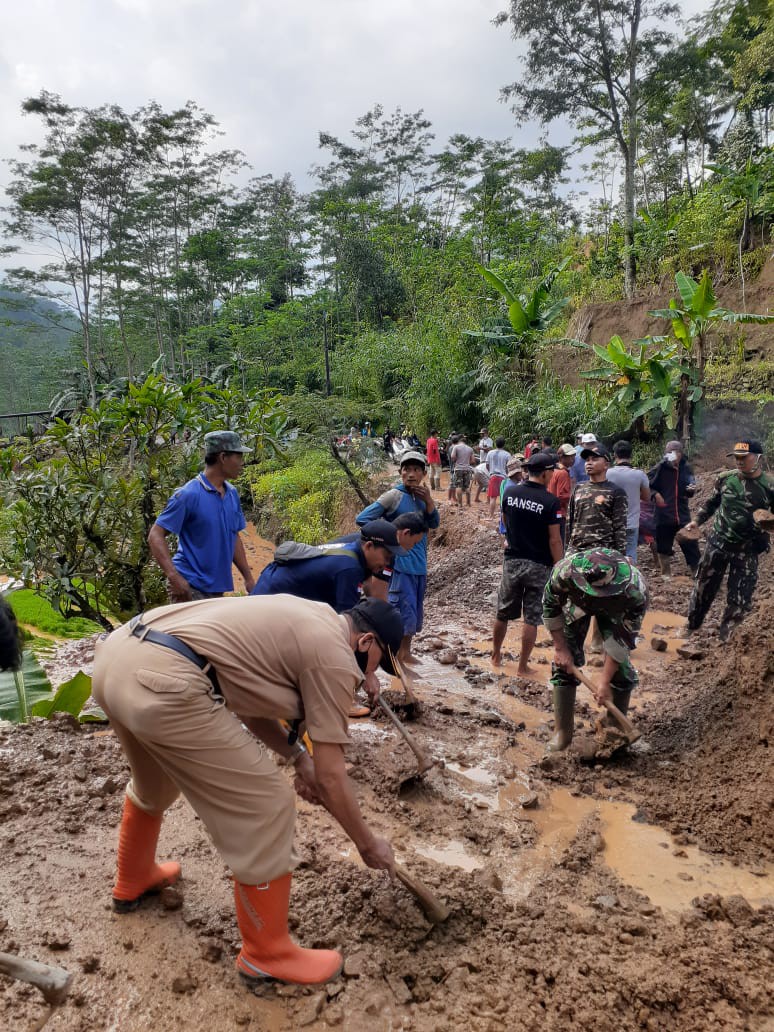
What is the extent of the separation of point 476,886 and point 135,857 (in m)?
1.36

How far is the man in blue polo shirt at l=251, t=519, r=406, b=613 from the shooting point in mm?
3061

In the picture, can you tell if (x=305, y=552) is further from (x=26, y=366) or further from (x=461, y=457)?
(x=26, y=366)

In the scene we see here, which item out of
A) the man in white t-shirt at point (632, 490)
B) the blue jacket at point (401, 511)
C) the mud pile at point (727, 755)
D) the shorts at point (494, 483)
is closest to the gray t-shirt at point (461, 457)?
the shorts at point (494, 483)

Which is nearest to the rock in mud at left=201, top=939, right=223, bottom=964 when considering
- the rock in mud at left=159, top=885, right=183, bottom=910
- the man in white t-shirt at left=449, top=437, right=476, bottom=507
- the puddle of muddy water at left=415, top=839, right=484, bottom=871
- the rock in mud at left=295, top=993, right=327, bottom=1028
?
the rock in mud at left=159, top=885, right=183, bottom=910

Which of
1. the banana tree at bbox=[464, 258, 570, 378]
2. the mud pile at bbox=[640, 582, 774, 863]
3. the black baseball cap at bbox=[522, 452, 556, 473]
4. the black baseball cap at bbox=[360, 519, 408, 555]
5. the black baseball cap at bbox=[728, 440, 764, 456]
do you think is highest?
the banana tree at bbox=[464, 258, 570, 378]

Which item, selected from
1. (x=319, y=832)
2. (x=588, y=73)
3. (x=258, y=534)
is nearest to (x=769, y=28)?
(x=588, y=73)

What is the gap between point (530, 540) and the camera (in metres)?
5.36

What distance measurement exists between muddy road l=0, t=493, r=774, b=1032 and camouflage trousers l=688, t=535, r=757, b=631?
1404mm

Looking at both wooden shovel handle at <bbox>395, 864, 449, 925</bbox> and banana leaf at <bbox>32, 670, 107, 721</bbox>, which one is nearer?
wooden shovel handle at <bbox>395, 864, 449, 925</bbox>

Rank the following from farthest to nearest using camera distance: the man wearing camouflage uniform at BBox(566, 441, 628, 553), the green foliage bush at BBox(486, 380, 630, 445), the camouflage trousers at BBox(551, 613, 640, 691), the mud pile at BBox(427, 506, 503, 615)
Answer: the green foliage bush at BBox(486, 380, 630, 445), the mud pile at BBox(427, 506, 503, 615), the man wearing camouflage uniform at BBox(566, 441, 628, 553), the camouflage trousers at BBox(551, 613, 640, 691)

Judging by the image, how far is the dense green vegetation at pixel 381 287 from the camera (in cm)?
660

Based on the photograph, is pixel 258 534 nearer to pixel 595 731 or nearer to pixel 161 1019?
pixel 595 731

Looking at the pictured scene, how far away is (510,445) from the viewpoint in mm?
15953

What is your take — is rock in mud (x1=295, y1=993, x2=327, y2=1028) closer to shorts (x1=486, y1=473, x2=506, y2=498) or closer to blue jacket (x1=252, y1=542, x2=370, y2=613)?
blue jacket (x1=252, y1=542, x2=370, y2=613)
